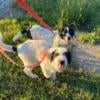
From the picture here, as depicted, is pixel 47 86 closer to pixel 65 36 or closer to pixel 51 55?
pixel 51 55

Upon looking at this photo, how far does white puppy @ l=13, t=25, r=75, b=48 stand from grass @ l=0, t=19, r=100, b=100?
0.35 m

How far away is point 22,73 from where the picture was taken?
448 centimetres

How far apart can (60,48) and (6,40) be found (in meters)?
1.11

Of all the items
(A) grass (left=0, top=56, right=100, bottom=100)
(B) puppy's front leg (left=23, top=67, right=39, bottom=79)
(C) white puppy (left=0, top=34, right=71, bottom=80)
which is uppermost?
(C) white puppy (left=0, top=34, right=71, bottom=80)

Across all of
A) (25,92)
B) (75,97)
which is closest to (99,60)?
(75,97)

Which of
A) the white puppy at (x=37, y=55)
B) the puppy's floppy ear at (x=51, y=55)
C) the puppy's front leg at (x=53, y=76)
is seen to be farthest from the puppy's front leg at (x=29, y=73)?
the puppy's floppy ear at (x=51, y=55)

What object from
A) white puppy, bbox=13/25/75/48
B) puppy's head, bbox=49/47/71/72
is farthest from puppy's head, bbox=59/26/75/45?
puppy's head, bbox=49/47/71/72

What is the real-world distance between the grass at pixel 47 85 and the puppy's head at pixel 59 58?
35 centimetres

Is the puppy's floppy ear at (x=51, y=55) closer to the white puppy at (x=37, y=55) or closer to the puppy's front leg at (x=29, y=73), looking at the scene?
the white puppy at (x=37, y=55)

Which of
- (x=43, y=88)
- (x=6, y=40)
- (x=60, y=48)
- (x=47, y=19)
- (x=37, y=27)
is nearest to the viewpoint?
(x=60, y=48)

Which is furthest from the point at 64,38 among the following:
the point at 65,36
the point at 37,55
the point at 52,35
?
the point at 37,55

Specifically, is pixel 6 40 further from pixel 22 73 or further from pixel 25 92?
pixel 25 92

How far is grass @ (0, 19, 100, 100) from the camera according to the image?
420cm

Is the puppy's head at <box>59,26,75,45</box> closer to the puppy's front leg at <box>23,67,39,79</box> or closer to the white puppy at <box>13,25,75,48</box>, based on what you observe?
the white puppy at <box>13,25,75,48</box>
